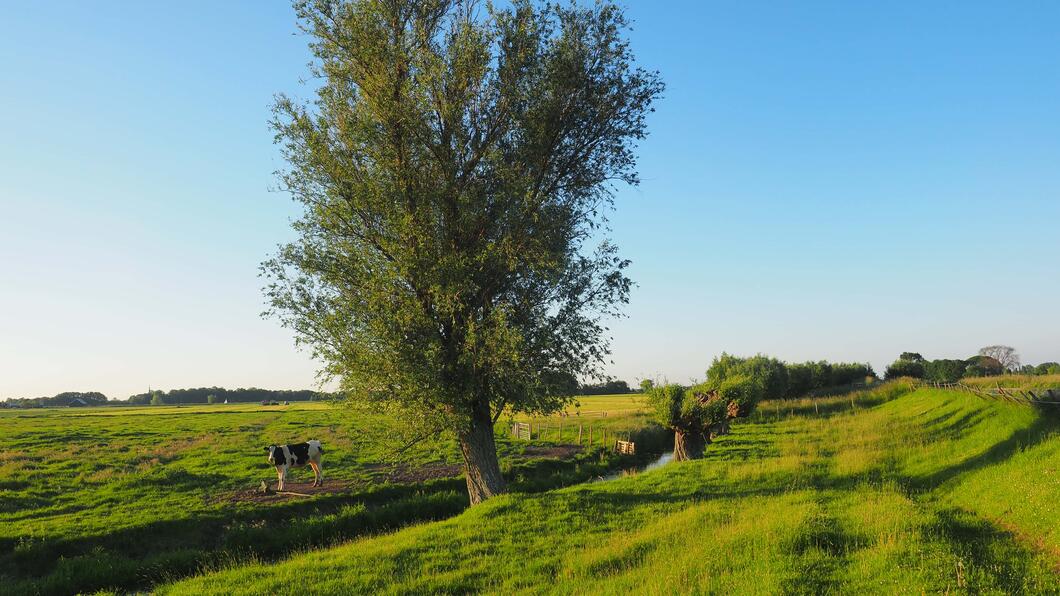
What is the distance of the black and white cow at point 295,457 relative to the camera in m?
27.2

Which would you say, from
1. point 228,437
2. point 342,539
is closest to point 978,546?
point 342,539

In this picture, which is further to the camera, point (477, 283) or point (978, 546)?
point (477, 283)

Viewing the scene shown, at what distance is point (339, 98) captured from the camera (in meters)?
19.0

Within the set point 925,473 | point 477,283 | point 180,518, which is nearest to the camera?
point 477,283

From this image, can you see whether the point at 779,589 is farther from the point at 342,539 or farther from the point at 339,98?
the point at 339,98

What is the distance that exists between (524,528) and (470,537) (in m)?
1.63

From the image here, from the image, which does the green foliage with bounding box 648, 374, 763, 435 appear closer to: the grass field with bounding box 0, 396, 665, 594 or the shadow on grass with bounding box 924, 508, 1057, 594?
the grass field with bounding box 0, 396, 665, 594

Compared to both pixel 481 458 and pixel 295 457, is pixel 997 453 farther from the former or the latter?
pixel 295 457

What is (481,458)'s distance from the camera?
1981 centimetres

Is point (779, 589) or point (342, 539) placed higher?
point (779, 589)

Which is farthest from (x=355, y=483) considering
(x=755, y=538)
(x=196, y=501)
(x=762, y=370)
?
(x=762, y=370)

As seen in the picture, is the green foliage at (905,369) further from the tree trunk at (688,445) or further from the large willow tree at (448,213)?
the large willow tree at (448,213)

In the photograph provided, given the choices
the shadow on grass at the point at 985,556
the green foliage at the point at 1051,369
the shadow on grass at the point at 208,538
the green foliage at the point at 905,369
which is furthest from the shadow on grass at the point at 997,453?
the green foliage at the point at 905,369

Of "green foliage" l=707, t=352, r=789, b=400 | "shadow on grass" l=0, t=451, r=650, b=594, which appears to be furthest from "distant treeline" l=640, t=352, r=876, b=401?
"shadow on grass" l=0, t=451, r=650, b=594
